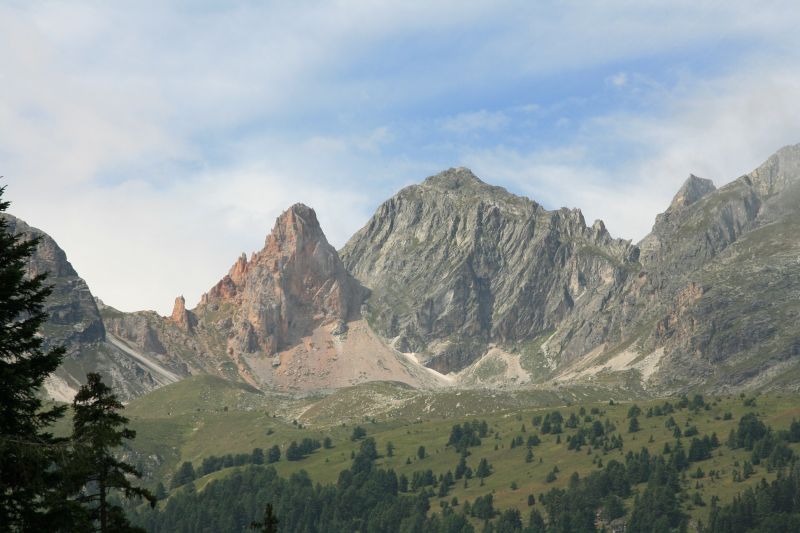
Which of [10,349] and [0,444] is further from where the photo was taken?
[10,349]

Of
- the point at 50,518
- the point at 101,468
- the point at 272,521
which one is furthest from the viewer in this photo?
the point at 272,521

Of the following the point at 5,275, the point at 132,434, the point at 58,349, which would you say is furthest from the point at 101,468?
the point at 5,275

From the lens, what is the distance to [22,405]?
42000 mm

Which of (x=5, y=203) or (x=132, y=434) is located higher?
(x=5, y=203)

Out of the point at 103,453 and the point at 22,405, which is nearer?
the point at 22,405

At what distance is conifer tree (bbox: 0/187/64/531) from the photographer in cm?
3906

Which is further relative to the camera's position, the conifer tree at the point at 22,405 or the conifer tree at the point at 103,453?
the conifer tree at the point at 103,453

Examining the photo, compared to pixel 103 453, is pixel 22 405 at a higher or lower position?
higher

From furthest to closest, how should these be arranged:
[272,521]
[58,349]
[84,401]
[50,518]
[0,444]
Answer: [272,521]
[84,401]
[58,349]
[50,518]
[0,444]

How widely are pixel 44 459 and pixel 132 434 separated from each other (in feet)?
49.7

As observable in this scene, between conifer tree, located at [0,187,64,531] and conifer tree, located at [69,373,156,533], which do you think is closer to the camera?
conifer tree, located at [0,187,64,531]

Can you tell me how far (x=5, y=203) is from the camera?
4266cm

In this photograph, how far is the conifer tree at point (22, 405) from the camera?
39.1 meters

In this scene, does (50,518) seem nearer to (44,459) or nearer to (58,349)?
(44,459)
